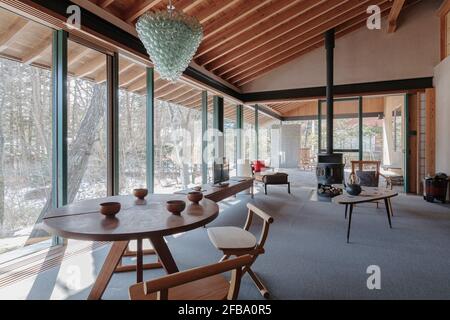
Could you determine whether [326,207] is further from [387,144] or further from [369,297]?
[387,144]

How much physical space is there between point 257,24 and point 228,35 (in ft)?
1.80

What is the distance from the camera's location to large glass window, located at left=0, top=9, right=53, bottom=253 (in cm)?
240

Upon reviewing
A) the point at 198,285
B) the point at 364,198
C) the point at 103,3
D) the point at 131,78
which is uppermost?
the point at 103,3

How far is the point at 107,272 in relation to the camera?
1924 millimetres

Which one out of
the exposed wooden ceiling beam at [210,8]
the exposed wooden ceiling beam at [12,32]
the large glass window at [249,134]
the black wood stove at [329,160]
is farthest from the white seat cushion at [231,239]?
the large glass window at [249,134]

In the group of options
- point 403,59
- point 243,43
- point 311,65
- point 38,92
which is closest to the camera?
point 38,92

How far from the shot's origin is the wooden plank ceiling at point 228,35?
2.65 meters

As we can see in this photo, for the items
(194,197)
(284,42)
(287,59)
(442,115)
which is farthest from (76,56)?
(442,115)

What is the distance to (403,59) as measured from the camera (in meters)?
6.11

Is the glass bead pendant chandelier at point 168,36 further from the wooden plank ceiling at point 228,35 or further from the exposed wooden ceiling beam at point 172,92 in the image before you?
the exposed wooden ceiling beam at point 172,92

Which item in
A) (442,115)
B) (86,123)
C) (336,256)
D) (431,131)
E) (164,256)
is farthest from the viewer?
(431,131)

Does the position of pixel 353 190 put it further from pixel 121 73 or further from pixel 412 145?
pixel 412 145
